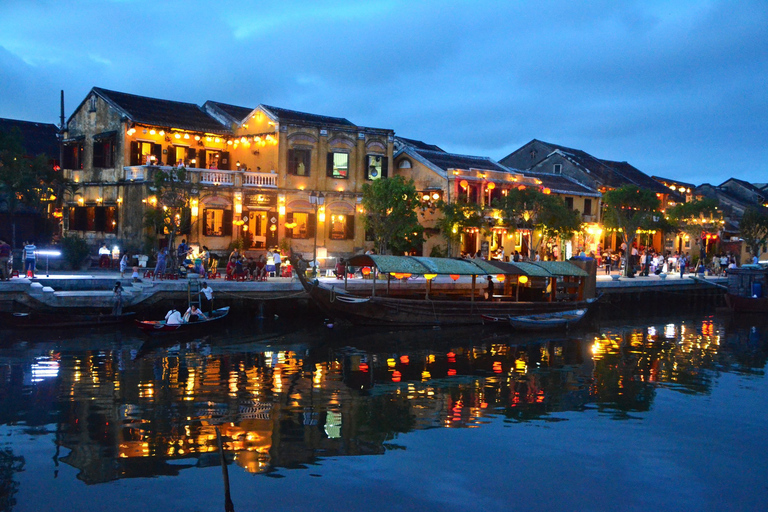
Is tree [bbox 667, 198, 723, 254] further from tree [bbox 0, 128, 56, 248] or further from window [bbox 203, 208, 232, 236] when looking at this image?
tree [bbox 0, 128, 56, 248]

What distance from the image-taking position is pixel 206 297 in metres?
24.8

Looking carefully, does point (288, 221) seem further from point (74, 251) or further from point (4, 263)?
point (4, 263)

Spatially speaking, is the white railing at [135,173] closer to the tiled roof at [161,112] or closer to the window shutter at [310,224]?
the tiled roof at [161,112]

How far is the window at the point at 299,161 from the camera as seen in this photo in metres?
35.5

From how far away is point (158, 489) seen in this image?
10289 mm

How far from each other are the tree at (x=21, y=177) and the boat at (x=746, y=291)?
35.3m

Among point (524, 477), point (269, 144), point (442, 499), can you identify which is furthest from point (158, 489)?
point (269, 144)

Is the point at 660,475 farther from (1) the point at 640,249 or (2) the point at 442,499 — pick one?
(1) the point at 640,249

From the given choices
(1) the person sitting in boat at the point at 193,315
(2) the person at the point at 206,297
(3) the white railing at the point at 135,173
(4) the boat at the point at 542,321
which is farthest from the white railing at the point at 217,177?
(4) the boat at the point at 542,321

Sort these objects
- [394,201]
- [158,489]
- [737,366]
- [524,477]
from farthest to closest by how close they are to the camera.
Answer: [394,201] → [737,366] → [524,477] → [158,489]

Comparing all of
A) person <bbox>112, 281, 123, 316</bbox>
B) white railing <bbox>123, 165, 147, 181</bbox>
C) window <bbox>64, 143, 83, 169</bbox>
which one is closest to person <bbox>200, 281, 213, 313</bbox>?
person <bbox>112, 281, 123, 316</bbox>

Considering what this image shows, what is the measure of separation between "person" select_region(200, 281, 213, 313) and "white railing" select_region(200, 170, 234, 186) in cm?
906

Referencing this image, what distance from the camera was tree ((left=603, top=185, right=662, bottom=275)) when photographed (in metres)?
40.1

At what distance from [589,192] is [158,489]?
41.9 m
